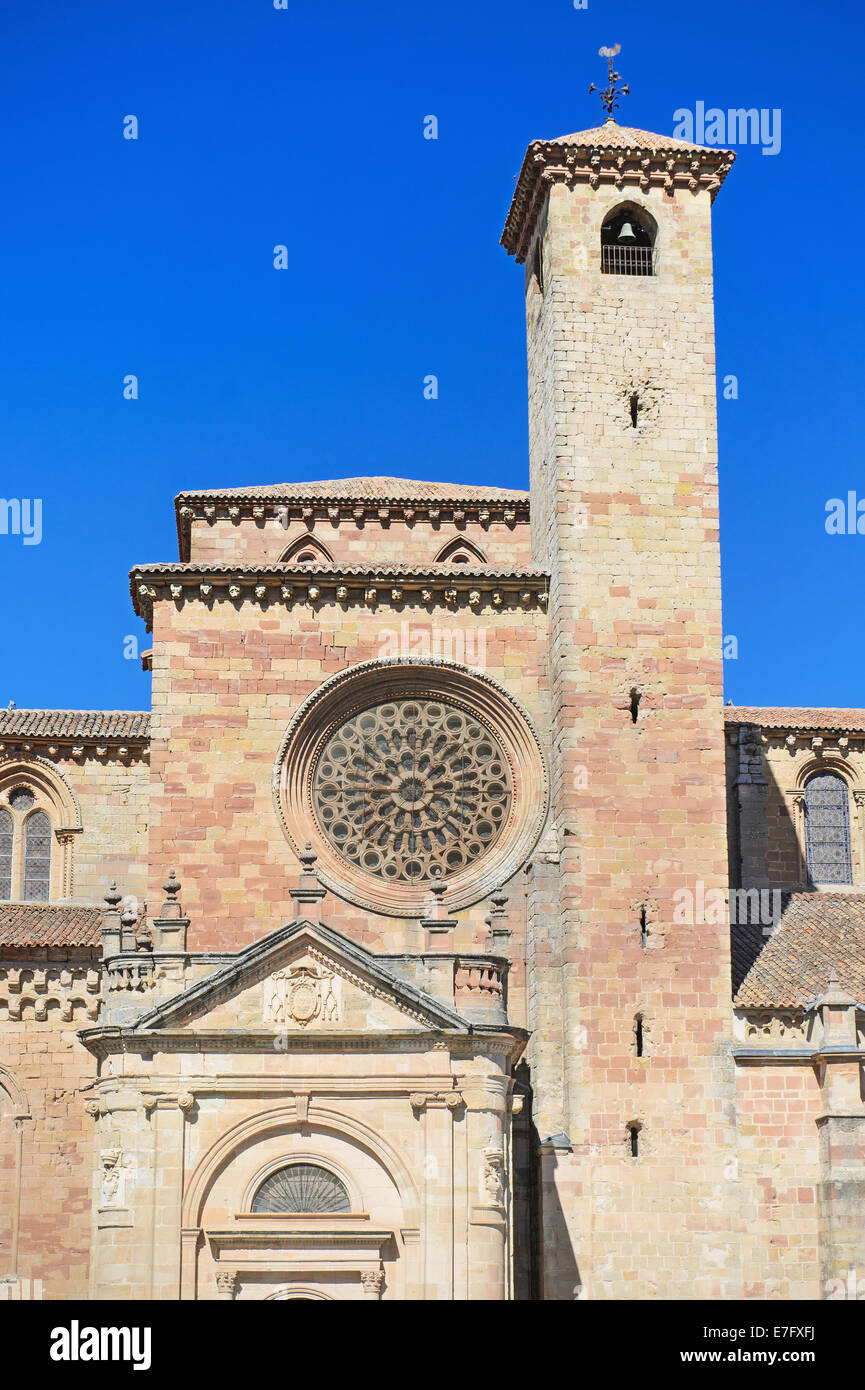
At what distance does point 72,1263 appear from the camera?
3272 cm

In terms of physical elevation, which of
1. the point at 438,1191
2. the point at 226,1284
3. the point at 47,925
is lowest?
the point at 226,1284

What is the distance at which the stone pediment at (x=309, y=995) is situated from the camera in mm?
28500

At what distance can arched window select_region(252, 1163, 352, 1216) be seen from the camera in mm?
28250

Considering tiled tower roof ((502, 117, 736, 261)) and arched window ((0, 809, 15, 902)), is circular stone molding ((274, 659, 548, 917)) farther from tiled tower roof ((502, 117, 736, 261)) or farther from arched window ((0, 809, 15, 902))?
tiled tower roof ((502, 117, 736, 261))

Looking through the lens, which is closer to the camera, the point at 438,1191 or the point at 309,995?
the point at 438,1191

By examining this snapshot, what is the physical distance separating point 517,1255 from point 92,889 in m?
11.0

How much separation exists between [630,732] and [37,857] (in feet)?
38.2

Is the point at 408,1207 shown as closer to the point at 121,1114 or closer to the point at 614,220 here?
the point at 121,1114

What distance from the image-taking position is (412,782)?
115 ft

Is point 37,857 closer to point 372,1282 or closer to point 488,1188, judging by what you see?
point 372,1282

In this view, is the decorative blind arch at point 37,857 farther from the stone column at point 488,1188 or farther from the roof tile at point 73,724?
the stone column at point 488,1188

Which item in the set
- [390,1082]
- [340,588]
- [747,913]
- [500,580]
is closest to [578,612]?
[500,580]

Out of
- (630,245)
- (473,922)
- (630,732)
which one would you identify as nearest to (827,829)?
(630,732)

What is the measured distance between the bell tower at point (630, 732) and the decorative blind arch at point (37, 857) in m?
9.91
